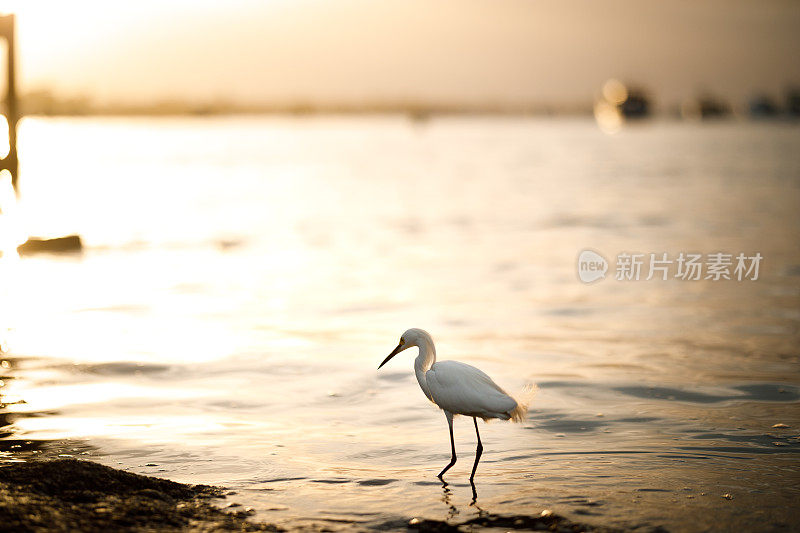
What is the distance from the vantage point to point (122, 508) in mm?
6730

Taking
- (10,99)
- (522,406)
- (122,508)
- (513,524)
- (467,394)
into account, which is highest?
(10,99)

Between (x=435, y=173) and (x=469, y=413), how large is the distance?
225 feet

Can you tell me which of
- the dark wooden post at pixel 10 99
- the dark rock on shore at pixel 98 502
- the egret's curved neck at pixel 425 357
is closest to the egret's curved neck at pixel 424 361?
the egret's curved neck at pixel 425 357

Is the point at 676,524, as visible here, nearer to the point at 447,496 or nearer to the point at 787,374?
the point at 447,496

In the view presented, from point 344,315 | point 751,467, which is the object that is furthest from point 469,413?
point 344,315

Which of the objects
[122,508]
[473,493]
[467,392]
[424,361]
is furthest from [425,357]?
[122,508]

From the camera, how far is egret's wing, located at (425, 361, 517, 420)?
8094mm

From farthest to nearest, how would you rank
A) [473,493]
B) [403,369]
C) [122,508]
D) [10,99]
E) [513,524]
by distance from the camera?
1. [10,99]
2. [403,369]
3. [473,493]
4. [513,524]
5. [122,508]

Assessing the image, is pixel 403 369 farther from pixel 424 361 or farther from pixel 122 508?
pixel 122 508

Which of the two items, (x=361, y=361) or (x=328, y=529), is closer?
(x=328, y=529)

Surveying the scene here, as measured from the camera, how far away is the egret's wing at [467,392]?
8.09 meters

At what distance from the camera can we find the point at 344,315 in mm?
17125

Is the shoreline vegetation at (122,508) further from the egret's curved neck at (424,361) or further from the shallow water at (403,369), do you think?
the egret's curved neck at (424,361)

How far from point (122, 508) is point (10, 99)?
67.2 feet
